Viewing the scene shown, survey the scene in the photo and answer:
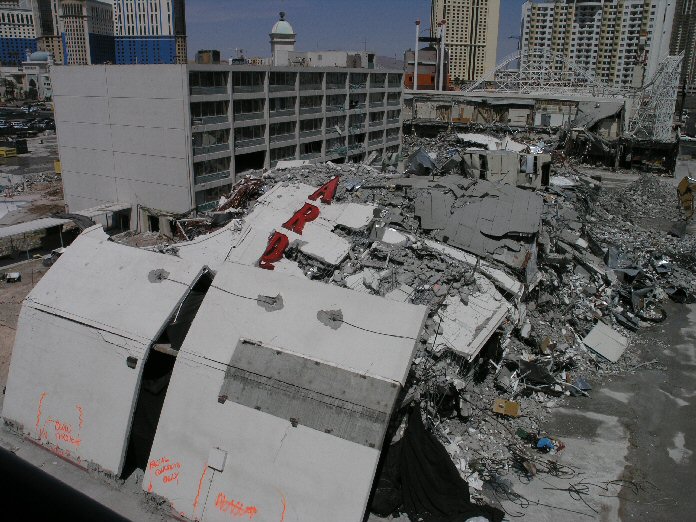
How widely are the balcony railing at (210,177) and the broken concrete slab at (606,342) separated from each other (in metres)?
23.8

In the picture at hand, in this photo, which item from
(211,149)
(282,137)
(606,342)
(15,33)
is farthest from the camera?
(15,33)

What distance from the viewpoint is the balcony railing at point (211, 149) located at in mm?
31706

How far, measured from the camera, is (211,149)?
108 ft

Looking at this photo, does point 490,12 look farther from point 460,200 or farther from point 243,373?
point 243,373

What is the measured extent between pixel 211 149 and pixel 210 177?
5.52ft

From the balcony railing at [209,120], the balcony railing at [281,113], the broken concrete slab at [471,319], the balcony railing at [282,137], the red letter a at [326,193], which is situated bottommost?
the broken concrete slab at [471,319]

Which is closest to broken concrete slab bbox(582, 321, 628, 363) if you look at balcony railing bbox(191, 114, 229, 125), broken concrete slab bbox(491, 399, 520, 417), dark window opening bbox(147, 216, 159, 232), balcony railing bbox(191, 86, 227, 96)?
broken concrete slab bbox(491, 399, 520, 417)

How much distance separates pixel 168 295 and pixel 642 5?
5009 inches

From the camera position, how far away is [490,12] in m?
143

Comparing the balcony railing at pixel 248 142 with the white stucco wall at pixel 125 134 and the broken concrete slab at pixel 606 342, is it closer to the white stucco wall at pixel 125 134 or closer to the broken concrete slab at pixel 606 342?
the white stucco wall at pixel 125 134

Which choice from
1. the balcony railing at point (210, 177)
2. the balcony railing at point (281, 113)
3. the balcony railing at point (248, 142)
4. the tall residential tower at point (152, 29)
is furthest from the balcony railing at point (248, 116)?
the tall residential tower at point (152, 29)

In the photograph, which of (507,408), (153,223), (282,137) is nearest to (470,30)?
(282,137)

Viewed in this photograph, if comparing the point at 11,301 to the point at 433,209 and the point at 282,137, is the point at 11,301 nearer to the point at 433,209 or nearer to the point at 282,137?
the point at 433,209

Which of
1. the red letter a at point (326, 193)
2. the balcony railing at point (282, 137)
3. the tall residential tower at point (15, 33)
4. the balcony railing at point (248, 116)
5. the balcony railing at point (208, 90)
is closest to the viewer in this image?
the red letter a at point (326, 193)
